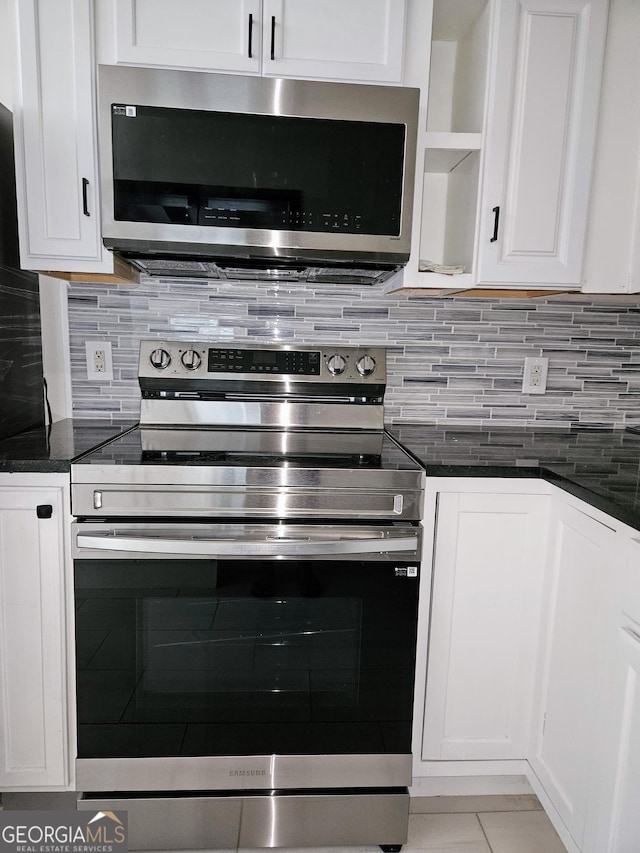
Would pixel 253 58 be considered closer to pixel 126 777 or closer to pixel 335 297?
pixel 335 297

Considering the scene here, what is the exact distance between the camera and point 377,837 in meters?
1.39

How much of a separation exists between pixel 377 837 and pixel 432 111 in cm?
208

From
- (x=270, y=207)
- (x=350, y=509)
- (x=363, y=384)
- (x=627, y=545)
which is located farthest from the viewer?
(x=363, y=384)

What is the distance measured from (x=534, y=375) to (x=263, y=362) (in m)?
0.94

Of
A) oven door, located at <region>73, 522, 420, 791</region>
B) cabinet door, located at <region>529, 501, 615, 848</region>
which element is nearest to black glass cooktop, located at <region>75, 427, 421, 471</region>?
oven door, located at <region>73, 522, 420, 791</region>

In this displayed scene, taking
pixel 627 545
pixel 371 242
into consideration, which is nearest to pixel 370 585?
pixel 627 545

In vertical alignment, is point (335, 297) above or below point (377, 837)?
above

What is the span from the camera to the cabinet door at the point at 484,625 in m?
1.40

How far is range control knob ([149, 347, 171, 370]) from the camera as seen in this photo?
168cm

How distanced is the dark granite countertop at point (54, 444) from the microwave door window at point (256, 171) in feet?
1.95

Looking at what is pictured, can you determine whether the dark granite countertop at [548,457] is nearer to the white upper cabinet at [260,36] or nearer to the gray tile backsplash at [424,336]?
the gray tile backsplash at [424,336]

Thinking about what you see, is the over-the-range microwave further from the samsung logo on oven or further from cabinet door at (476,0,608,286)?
the samsung logo on oven

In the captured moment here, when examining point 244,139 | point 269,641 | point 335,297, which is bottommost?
point 269,641
